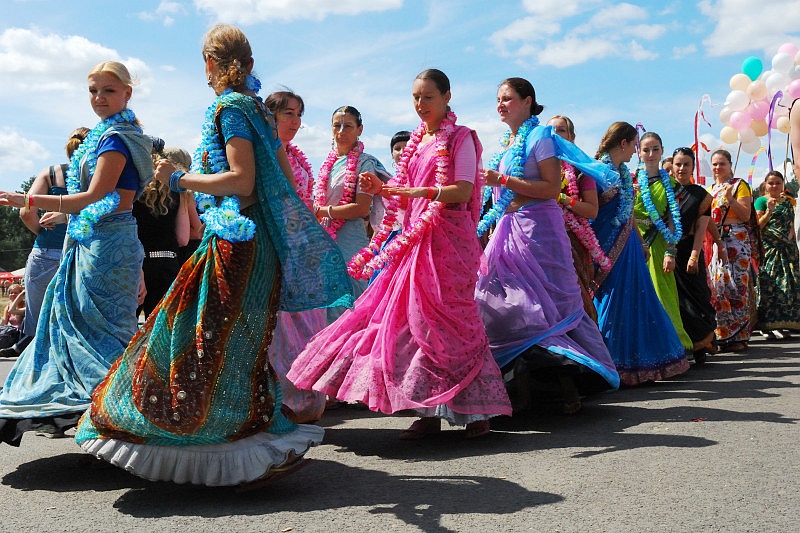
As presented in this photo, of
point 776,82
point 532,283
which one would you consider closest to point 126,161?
point 532,283

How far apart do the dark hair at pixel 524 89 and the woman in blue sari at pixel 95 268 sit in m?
2.54

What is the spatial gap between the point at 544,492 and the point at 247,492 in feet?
4.20

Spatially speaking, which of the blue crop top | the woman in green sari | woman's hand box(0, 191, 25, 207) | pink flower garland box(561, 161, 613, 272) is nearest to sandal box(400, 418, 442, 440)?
the blue crop top

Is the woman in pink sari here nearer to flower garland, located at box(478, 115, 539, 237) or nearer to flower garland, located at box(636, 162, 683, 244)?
flower garland, located at box(478, 115, 539, 237)

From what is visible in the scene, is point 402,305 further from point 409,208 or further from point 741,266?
point 741,266

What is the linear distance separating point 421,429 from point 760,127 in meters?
12.0

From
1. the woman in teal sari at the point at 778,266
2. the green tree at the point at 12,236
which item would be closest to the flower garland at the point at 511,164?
the woman in teal sari at the point at 778,266

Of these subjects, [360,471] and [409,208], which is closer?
[360,471]

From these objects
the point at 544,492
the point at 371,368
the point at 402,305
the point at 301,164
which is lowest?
the point at 544,492

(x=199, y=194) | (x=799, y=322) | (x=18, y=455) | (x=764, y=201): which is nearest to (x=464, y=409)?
(x=199, y=194)

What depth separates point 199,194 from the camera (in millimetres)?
3707

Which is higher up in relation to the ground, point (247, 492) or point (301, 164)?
point (301, 164)

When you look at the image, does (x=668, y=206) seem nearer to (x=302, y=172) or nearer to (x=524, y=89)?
(x=524, y=89)

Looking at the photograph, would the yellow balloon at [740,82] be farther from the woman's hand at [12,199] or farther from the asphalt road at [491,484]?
the woman's hand at [12,199]
